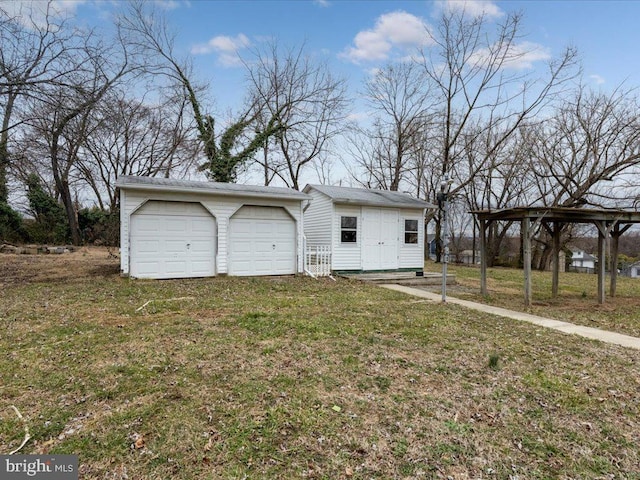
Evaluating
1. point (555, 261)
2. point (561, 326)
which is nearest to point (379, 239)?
point (555, 261)

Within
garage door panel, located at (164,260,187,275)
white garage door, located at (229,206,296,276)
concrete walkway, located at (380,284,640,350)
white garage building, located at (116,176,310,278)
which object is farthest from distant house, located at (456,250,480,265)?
garage door panel, located at (164,260,187,275)

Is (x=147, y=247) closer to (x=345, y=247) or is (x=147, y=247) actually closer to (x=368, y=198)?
(x=345, y=247)

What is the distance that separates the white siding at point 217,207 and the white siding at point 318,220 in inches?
35.9

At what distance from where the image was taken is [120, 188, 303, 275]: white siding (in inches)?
348

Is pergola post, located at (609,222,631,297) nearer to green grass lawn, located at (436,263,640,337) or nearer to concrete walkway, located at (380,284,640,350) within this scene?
green grass lawn, located at (436,263,640,337)

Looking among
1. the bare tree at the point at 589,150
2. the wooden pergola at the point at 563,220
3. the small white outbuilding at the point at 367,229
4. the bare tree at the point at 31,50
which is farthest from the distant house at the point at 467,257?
the bare tree at the point at 31,50

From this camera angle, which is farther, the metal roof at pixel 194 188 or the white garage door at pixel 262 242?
the white garage door at pixel 262 242

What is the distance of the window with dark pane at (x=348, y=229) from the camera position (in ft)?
37.0

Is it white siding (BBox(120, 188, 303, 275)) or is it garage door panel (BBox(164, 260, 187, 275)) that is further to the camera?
garage door panel (BBox(164, 260, 187, 275))

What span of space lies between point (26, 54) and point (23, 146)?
252 cm

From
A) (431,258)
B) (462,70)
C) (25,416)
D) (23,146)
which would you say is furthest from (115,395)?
(431,258)

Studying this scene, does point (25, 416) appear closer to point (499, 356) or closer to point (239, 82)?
point (499, 356)
